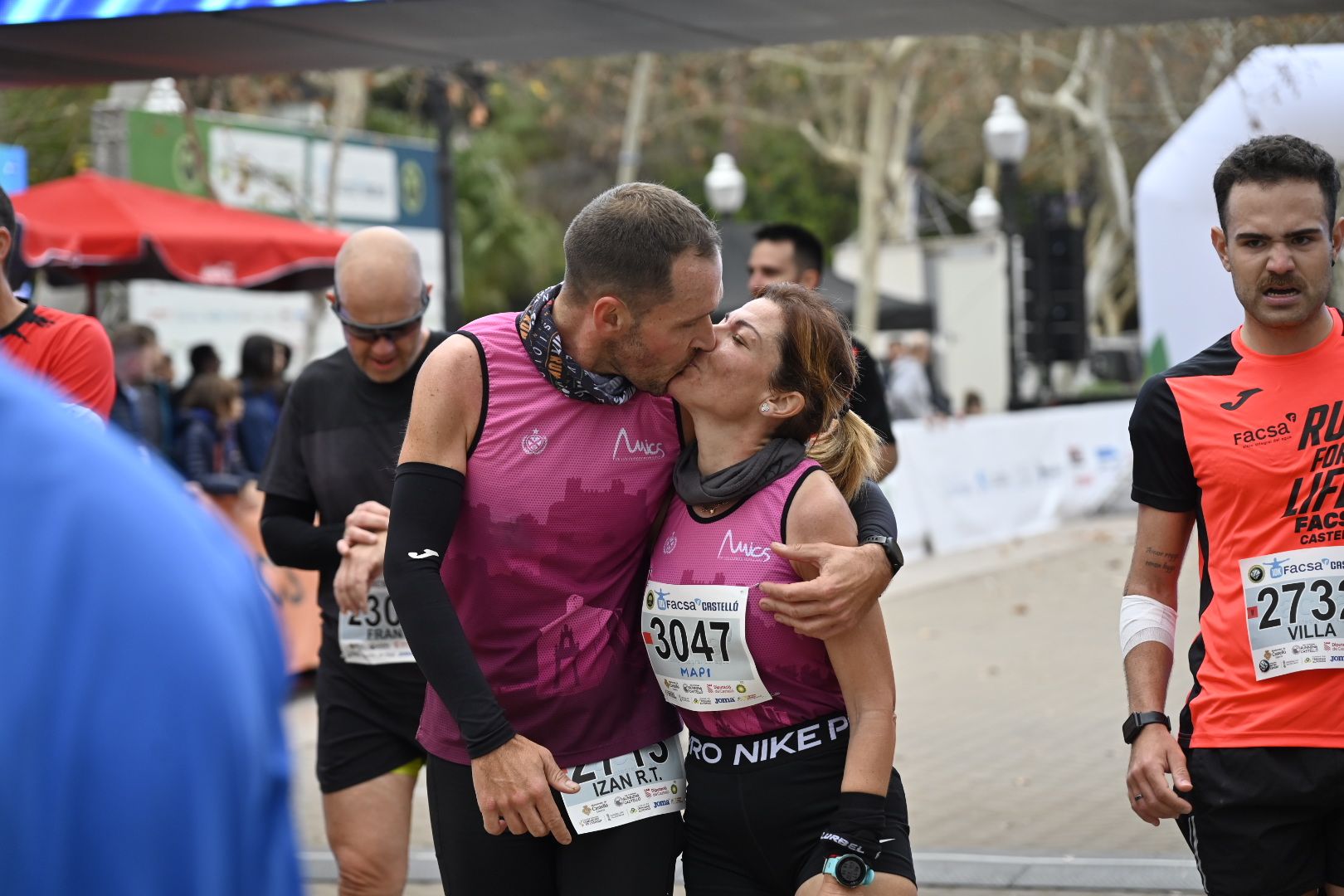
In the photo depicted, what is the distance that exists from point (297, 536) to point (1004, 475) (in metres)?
13.3

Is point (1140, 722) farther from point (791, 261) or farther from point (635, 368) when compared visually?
point (791, 261)

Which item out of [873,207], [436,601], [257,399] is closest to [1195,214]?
[257,399]

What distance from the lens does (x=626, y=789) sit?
3.00 metres

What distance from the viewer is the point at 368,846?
417cm

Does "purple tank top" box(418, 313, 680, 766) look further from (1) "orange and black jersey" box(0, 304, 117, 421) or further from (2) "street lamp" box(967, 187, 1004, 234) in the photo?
(2) "street lamp" box(967, 187, 1004, 234)

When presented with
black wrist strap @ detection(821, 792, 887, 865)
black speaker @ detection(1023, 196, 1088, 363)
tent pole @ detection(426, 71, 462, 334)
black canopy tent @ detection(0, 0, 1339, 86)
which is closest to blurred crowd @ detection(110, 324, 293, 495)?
black canopy tent @ detection(0, 0, 1339, 86)

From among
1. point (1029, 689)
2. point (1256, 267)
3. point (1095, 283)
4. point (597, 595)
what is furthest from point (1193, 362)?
point (1095, 283)

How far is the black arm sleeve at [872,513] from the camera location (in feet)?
9.77

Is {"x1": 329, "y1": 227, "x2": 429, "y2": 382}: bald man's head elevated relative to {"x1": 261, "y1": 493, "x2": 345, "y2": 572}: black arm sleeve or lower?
elevated

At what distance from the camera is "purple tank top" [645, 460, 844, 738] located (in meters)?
2.87

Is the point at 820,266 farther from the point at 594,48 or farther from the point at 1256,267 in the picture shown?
the point at 1256,267

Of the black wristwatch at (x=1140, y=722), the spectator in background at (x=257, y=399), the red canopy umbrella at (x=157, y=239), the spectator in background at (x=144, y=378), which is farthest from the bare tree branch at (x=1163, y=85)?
the black wristwatch at (x=1140, y=722)

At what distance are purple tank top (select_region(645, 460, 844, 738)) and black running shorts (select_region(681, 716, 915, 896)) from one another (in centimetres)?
3

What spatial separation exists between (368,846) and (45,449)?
3.49 m
